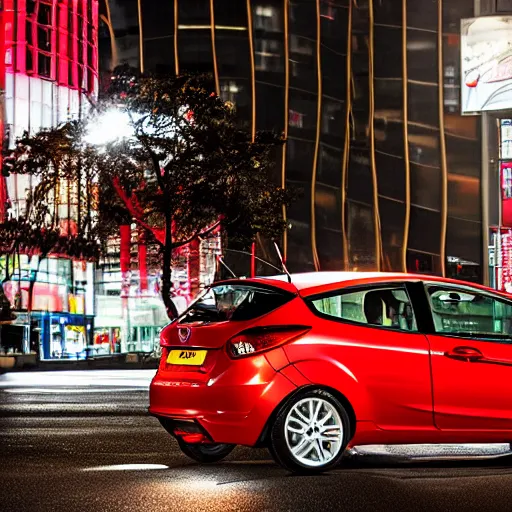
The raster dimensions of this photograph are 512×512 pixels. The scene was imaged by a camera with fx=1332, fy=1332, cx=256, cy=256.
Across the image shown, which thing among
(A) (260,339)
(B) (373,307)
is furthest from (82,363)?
(A) (260,339)

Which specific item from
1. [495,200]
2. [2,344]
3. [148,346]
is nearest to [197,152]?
[2,344]

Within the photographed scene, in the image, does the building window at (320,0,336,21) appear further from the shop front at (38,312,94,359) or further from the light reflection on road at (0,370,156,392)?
the light reflection on road at (0,370,156,392)

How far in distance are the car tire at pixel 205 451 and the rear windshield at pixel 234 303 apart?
1014mm

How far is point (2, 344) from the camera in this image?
5125 cm

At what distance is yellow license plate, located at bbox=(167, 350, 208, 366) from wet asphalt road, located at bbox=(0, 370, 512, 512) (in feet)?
2.48

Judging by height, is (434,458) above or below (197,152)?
below

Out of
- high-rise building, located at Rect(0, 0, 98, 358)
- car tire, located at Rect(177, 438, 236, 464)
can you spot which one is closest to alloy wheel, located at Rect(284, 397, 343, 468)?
car tire, located at Rect(177, 438, 236, 464)

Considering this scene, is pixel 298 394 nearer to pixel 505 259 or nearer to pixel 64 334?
pixel 64 334

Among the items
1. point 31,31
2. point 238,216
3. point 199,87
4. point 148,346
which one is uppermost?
point 31,31

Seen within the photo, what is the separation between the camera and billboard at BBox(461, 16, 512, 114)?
64.9 meters

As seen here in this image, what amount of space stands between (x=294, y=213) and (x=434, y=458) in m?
55.8

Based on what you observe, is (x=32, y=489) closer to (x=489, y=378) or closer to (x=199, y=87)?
(x=489, y=378)

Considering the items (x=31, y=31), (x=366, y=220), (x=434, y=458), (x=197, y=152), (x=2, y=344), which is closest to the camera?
(x=434, y=458)

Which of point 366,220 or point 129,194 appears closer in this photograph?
point 129,194
